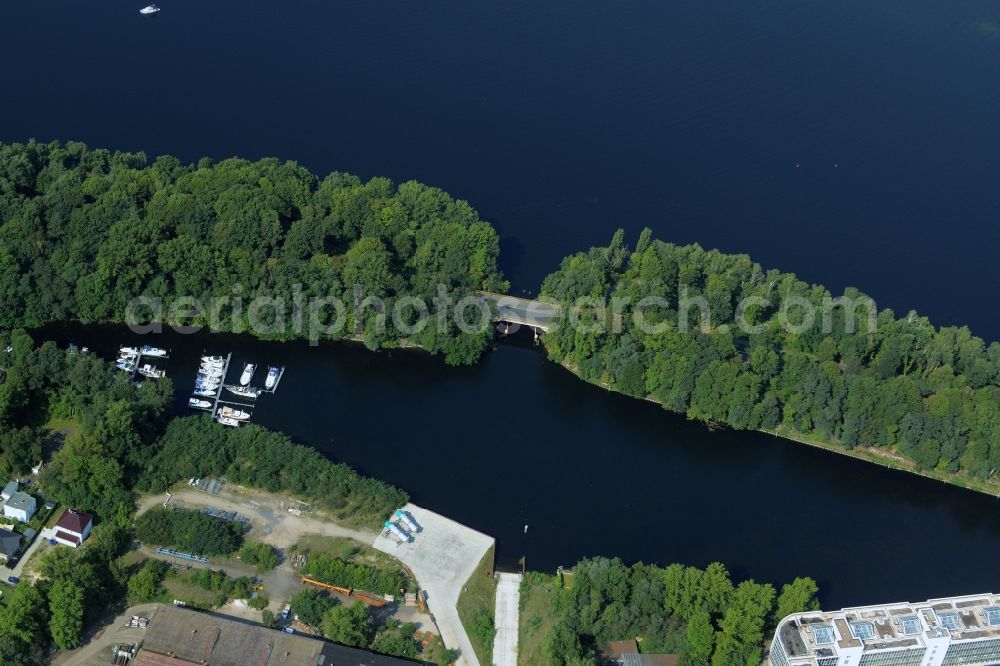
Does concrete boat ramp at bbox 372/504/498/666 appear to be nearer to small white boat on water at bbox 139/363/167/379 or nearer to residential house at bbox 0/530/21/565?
residential house at bbox 0/530/21/565

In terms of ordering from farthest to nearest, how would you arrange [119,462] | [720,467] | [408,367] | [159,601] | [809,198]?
[809,198], [408,367], [720,467], [119,462], [159,601]

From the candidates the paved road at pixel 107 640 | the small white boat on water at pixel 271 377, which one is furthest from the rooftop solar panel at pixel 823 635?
the small white boat on water at pixel 271 377

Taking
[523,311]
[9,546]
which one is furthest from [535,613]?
[9,546]

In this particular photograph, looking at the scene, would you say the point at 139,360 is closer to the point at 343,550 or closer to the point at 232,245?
the point at 232,245

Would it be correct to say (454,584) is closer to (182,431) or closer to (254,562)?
(254,562)

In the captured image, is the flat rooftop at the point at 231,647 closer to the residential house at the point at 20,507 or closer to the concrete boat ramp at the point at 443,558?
the concrete boat ramp at the point at 443,558

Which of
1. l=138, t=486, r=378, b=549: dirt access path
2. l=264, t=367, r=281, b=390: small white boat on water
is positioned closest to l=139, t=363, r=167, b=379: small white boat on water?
l=264, t=367, r=281, b=390: small white boat on water

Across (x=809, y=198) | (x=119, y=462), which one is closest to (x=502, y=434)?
(x=119, y=462)
